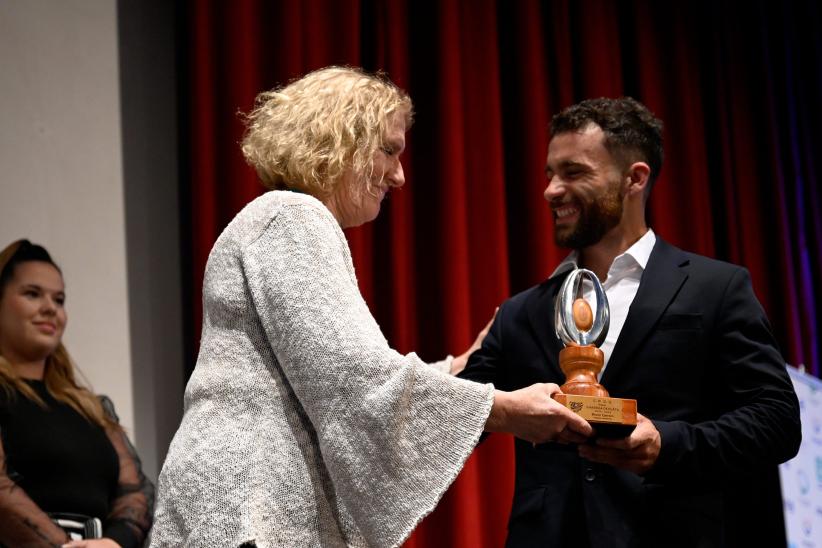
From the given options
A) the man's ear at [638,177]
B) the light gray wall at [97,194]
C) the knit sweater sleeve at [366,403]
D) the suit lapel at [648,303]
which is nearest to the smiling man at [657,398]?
the suit lapel at [648,303]

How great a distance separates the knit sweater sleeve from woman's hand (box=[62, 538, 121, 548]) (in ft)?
4.93

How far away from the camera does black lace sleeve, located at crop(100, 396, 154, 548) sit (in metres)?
2.88

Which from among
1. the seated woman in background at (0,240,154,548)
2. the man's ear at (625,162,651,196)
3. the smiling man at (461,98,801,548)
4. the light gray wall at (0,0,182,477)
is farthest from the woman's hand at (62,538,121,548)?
the man's ear at (625,162,651,196)

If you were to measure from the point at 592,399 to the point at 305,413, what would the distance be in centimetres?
53

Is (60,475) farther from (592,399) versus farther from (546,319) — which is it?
(592,399)

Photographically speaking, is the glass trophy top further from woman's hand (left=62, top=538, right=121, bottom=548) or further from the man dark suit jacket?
woman's hand (left=62, top=538, right=121, bottom=548)

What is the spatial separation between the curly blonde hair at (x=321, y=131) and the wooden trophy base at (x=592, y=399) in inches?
20.2

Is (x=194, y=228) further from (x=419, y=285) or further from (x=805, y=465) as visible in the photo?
(x=805, y=465)

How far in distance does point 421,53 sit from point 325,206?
91.7 inches

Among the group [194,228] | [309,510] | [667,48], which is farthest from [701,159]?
[309,510]

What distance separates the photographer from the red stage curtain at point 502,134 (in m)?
3.46

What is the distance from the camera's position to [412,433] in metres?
1.44

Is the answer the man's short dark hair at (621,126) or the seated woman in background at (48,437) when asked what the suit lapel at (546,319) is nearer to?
the man's short dark hair at (621,126)

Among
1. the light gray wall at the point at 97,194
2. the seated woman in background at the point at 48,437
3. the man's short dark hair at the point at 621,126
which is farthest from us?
the light gray wall at the point at 97,194
